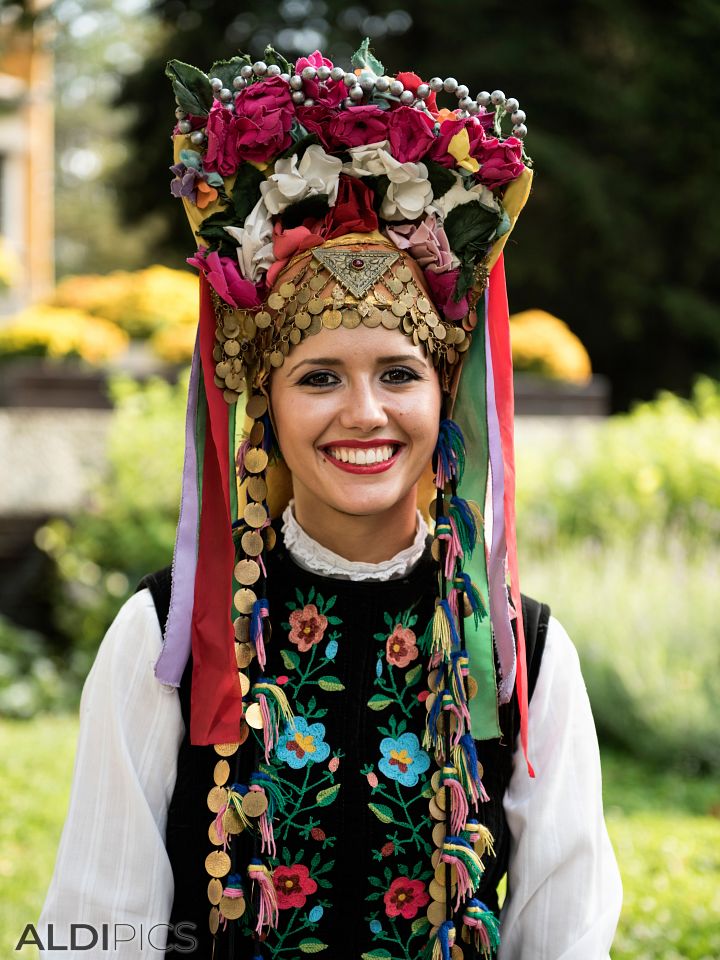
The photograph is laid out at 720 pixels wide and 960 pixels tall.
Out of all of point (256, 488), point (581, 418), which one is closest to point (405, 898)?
point (256, 488)

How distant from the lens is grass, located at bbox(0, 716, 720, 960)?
3.56m

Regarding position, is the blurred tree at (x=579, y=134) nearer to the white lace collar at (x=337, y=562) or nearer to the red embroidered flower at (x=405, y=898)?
the white lace collar at (x=337, y=562)

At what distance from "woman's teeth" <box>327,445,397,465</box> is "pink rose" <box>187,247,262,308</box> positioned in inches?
12.2

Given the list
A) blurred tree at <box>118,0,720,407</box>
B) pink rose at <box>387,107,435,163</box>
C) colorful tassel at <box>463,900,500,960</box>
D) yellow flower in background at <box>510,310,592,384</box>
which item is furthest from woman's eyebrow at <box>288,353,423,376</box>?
blurred tree at <box>118,0,720,407</box>

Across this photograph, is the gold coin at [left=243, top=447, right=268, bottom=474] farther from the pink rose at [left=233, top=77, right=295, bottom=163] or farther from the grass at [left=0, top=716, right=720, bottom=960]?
the grass at [left=0, top=716, right=720, bottom=960]

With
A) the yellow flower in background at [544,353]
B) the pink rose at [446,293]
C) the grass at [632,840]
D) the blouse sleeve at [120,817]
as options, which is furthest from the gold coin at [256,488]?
the yellow flower in background at [544,353]

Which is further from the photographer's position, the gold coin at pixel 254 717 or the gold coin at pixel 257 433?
the gold coin at pixel 257 433

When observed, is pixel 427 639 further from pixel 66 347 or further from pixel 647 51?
pixel 647 51

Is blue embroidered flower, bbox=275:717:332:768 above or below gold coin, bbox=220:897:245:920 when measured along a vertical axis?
above

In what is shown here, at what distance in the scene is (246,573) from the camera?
6.64ft

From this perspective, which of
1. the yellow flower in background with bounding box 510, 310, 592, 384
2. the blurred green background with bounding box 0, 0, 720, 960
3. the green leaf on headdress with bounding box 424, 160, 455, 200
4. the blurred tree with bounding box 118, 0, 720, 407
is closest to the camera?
the green leaf on headdress with bounding box 424, 160, 455, 200

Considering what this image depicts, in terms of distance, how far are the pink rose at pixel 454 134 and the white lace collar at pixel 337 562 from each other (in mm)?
742

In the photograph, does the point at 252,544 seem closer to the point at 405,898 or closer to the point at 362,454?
the point at 362,454

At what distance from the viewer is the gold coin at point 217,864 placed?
6.20 ft
